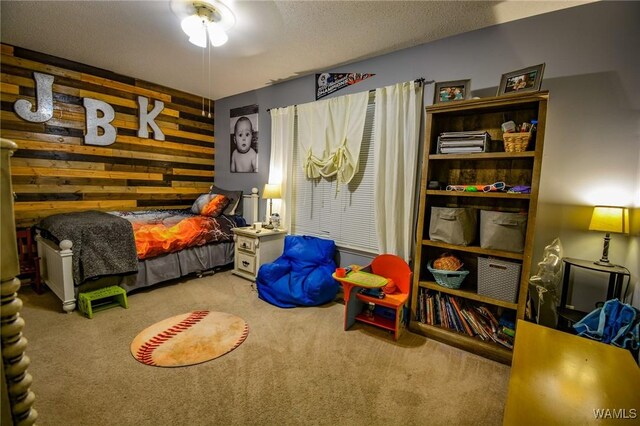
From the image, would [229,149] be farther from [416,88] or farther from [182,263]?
[416,88]

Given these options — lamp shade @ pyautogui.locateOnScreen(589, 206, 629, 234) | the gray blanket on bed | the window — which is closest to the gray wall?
lamp shade @ pyautogui.locateOnScreen(589, 206, 629, 234)

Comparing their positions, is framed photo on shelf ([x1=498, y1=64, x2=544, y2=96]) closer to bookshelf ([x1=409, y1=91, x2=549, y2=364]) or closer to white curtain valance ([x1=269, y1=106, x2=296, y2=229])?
bookshelf ([x1=409, y1=91, x2=549, y2=364])

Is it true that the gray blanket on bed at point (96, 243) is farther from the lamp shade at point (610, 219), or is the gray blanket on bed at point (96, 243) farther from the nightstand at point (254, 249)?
the lamp shade at point (610, 219)

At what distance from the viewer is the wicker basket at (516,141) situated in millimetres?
1890

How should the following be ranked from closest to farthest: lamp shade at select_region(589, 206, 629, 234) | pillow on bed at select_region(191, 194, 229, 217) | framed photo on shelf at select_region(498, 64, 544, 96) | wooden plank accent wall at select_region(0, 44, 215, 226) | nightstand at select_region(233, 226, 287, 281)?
lamp shade at select_region(589, 206, 629, 234), framed photo on shelf at select_region(498, 64, 544, 96), wooden plank accent wall at select_region(0, 44, 215, 226), nightstand at select_region(233, 226, 287, 281), pillow on bed at select_region(191, 194, 229, 217)

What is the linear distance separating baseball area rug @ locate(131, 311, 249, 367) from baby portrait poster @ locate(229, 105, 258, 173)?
2.26 m

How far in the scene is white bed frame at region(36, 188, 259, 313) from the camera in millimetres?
2373

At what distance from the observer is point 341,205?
3150 millimetres

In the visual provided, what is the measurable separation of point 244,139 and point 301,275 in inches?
92.7

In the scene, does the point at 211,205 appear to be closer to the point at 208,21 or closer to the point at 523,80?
the point at 208,21

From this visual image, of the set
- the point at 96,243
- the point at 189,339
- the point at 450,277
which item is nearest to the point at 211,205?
the point at 96,243

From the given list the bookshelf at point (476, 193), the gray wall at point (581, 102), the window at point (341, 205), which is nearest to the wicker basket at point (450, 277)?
the bookshelf at point (476, 193)

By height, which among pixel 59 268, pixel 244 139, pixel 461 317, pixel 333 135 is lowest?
pixel 461 317

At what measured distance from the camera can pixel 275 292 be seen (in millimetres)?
2820
